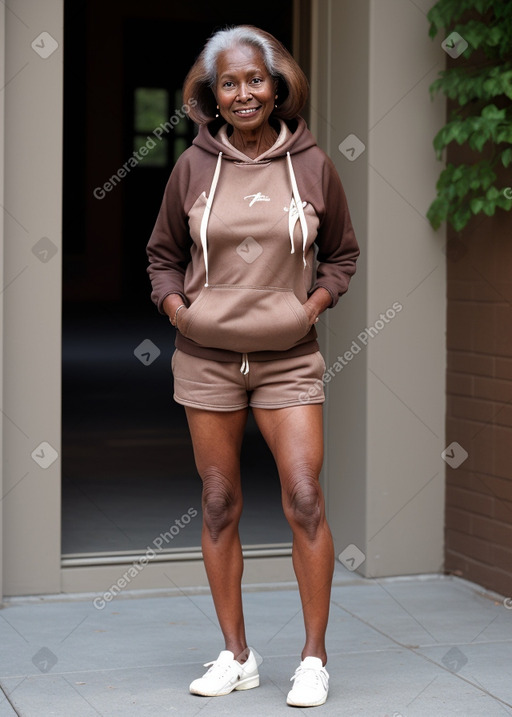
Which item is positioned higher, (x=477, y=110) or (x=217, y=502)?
(x=477, y=110)

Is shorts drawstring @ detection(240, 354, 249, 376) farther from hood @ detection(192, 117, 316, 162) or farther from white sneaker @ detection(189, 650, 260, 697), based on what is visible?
white sneaker @ detection(189, 650, 260, 697)

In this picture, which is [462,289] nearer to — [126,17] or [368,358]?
[368,358]

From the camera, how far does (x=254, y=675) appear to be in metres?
3.74

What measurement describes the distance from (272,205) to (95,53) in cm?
1695

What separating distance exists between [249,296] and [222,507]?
25.0 inches

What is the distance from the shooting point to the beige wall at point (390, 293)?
504 centimetres

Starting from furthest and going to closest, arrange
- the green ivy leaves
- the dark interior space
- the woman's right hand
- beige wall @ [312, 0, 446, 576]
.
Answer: the dark interior space < beige wall @ [312, 0, 446, 576] < the green ivy leaves < the woman's right hand

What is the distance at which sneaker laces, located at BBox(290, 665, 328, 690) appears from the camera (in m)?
3.53

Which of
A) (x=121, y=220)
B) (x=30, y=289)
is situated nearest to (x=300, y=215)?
(x=30, y=289)

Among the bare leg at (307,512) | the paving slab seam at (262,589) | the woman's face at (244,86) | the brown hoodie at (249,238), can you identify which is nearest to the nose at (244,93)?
the woman's face at (244,86)

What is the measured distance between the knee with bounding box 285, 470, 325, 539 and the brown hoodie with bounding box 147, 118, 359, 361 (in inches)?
14.7

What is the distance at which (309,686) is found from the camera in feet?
11.6

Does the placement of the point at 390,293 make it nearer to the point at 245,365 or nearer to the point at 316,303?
the point at 316,303

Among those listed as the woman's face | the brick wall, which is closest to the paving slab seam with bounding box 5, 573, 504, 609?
the brick wall
